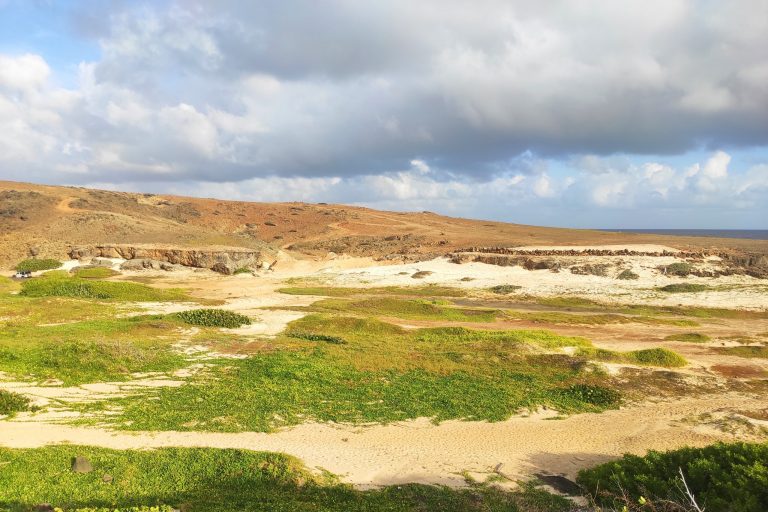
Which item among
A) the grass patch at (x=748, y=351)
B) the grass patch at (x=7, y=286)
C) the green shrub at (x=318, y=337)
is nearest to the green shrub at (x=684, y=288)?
the grass patch at (x=748, y=351)

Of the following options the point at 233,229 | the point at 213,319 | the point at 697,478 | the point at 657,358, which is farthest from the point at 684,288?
the point at 233,229

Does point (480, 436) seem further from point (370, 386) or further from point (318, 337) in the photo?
point (318, 337)

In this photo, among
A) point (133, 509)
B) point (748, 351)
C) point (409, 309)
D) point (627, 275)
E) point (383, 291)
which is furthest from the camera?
point (627, 275)

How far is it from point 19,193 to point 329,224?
1871 inches

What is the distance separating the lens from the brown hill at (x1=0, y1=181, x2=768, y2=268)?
66562 millimetres

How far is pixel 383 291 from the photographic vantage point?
49.6m

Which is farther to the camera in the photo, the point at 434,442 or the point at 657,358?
the point at 657,358

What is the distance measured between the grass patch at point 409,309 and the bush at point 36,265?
1318 inches

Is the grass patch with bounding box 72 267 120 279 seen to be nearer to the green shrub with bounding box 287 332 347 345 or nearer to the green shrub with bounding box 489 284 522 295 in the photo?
the green shrub with bounding box 287 332 347 345

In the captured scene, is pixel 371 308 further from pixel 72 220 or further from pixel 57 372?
pixel 72 220

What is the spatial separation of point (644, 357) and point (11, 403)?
22.8 m

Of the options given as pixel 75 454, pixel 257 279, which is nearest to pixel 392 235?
pixel 257 279

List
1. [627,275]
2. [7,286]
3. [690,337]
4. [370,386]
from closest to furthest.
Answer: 1. [370,386]
2. [690,337]
3. [7,286]
4. [627,275]

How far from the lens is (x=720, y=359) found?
→ 24.1 meters
